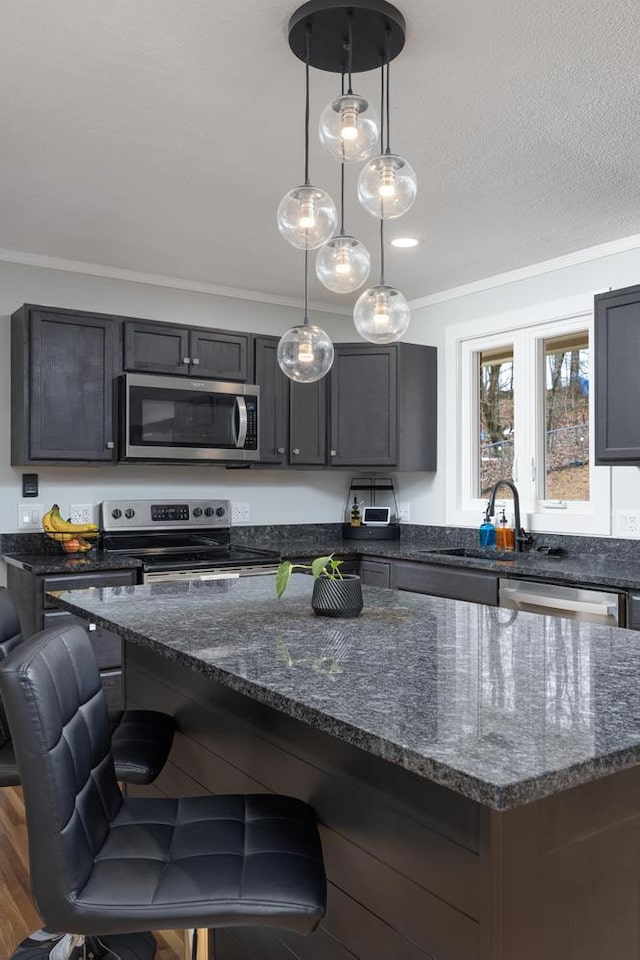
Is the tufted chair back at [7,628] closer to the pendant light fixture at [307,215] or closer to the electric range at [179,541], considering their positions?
the pendant light fixture at [307,215]

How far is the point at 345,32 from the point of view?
79.8 inches

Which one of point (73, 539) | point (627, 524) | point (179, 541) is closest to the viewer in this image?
point (627, 524)

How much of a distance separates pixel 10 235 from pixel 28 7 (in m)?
1.91

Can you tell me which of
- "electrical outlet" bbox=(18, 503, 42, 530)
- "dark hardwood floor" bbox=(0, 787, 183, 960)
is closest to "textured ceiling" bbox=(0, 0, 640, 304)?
"electrical outlet" bbox=(18, 503, 42, 530)

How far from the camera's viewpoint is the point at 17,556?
12.8 ft

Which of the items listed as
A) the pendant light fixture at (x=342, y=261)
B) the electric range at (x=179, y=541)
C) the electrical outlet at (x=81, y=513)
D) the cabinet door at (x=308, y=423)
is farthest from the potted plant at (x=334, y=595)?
the cabinet door at (x=308, y=423)

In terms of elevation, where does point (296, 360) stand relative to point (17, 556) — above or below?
above

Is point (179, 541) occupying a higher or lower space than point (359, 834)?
higher

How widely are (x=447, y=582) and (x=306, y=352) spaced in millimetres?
1908

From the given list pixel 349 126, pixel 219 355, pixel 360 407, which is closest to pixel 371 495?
pixel 360 407

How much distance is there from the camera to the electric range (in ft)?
12.7

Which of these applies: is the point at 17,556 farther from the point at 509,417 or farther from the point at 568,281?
the point at 568,281

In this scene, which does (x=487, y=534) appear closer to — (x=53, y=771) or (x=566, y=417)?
(x=566, y=417)

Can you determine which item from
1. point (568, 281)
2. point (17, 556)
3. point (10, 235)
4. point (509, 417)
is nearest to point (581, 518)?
point (509, 417)
